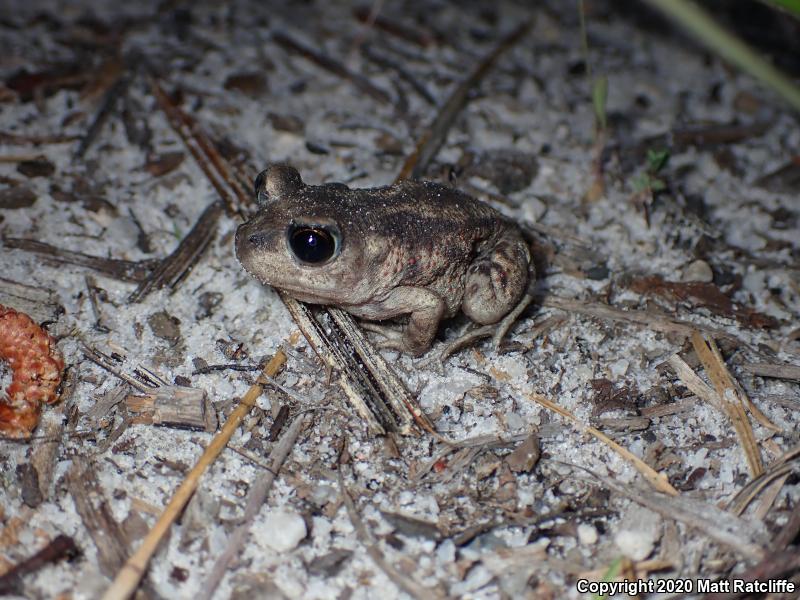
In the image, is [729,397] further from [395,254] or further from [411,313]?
[395,254]

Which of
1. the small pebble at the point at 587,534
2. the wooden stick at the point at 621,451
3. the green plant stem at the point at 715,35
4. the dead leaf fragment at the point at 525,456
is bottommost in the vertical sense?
the small pebble at the point at 587,534

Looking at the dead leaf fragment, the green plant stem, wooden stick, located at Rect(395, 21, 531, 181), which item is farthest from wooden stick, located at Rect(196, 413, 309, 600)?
the green plant stem

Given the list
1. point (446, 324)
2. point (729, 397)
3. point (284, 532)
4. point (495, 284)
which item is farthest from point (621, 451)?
point (284, 532)

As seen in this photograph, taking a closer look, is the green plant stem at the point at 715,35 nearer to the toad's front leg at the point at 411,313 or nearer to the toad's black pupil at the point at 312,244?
→ the toad's front leg at the point at 411,313

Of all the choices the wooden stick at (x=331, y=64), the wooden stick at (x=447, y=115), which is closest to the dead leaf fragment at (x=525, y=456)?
the wooden stick at (x=447, y=115)

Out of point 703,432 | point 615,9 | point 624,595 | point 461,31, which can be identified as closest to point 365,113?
point 461,31

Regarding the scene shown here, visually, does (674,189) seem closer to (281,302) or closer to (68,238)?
(281,302)
